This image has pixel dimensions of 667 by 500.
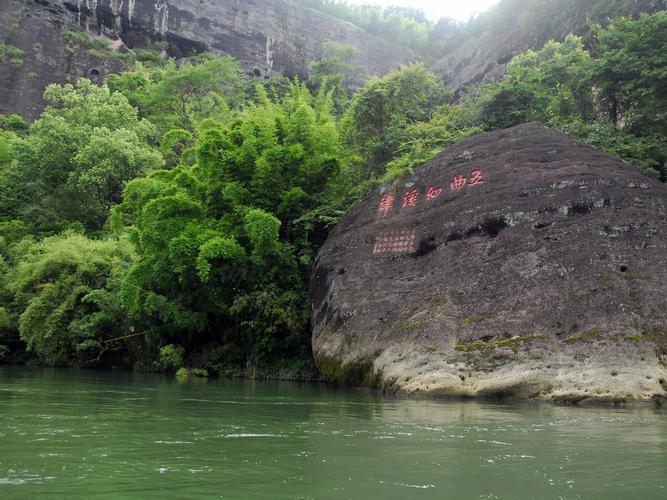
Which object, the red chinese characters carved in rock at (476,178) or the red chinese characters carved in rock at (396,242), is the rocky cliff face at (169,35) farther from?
the red chinese characters carved in rock at (476,178)

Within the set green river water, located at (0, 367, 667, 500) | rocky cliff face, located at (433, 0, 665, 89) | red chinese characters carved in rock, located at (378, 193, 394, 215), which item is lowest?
green river water, located at (0, 367, 667, 500)

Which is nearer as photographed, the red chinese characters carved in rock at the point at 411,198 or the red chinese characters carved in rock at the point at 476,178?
the red chinese characters carved in rock at the point at 476,178

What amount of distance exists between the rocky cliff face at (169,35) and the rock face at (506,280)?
33002 mm

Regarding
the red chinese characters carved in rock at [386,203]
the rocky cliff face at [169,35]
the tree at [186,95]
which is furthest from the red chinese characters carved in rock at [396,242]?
the rocky cliff face at [169,35]

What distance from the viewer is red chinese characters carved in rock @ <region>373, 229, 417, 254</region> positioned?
433 inches

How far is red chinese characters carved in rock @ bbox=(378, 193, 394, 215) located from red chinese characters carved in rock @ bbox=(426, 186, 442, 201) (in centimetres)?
85

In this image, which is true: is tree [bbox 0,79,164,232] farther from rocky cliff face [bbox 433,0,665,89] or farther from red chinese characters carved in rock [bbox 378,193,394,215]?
rocky cliff face [bbox 433,0,665,89]

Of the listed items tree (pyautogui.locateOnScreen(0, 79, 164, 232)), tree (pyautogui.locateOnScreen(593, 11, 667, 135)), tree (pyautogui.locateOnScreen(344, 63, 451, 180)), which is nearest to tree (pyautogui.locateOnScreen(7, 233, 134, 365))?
tree (pyautogui.locateOnScreen(0, 79, 164, 232))

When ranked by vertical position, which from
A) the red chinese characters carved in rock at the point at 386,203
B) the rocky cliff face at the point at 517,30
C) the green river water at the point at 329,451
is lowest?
the green river water at the point at 329,451

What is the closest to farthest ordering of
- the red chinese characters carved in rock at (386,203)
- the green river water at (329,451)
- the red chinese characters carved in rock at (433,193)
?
the green river water at (329,451) < the red chinese characters carved in rock at (433,193) < the red chinese characters carved in rock at (386,203)

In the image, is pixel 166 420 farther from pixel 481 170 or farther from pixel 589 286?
pixel 481 170

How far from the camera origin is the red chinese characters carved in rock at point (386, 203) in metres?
12.3

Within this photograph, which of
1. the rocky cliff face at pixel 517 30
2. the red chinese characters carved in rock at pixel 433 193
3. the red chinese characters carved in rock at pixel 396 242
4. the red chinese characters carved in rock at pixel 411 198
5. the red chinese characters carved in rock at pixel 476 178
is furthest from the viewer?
the rocky cliff face at pixel 517 30

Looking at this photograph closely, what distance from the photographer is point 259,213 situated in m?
12.3
